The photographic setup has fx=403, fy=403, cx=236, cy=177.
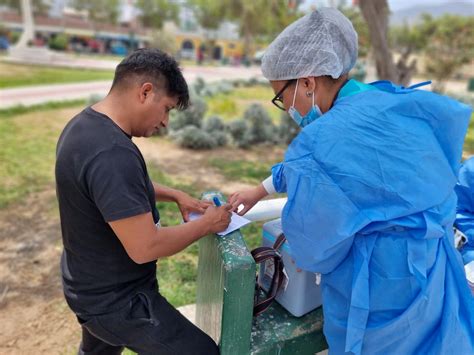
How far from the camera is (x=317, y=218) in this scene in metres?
1.26

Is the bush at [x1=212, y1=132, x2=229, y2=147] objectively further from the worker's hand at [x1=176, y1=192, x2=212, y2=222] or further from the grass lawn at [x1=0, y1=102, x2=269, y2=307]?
the worker's hand at [x1=176, y1=192, x2=212, y2=222]

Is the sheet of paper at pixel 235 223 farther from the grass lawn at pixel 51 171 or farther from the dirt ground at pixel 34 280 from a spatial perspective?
the dirt ground at pixel 34 280

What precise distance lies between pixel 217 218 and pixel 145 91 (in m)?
0.57

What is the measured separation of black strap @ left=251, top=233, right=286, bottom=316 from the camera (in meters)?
1.70

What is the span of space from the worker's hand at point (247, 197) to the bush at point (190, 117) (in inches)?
248

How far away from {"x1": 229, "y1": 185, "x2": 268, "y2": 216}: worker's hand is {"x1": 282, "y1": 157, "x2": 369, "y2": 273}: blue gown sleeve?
2.13 feet

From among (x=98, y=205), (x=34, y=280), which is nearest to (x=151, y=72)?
(x=98, y=205)

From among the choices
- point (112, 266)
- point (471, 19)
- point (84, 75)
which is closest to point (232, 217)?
point (112, 266)

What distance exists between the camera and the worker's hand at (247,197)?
6.57ft

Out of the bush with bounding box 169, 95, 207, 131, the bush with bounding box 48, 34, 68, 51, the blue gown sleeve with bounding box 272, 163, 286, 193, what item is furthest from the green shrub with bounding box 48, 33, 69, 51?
the blue gown sleeve with bounding box 272, 163, 286, 193

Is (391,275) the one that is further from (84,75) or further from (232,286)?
(84,75)

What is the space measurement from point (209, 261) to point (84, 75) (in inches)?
730

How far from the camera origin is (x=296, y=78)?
1.58 m

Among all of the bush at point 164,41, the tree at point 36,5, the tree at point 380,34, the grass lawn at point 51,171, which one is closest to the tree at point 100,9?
the tree at point 36,5
